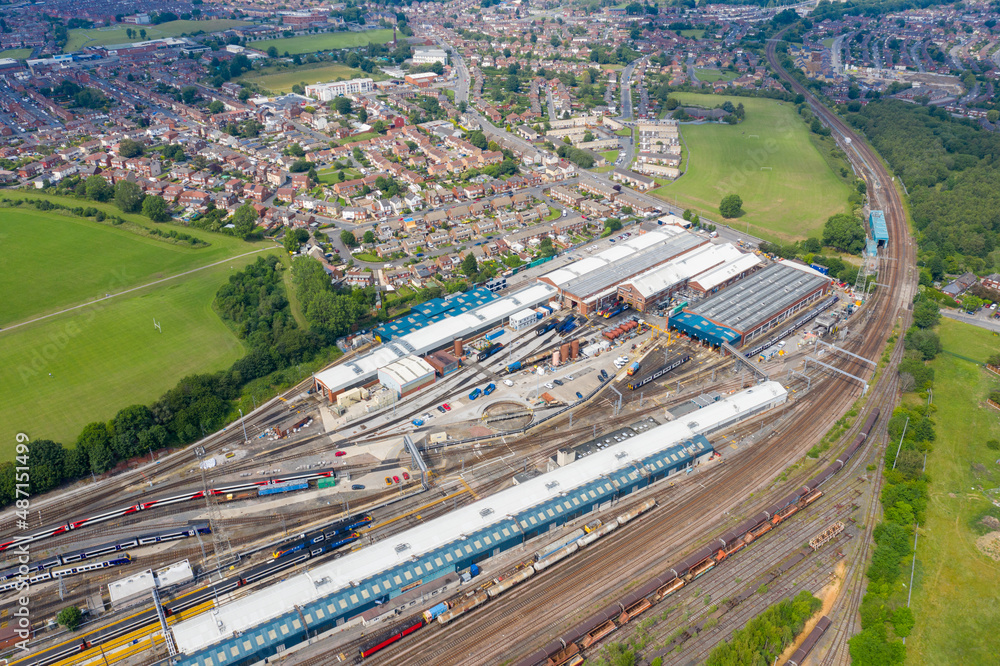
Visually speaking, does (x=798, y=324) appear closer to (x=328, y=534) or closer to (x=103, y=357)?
(x=328, y=534)

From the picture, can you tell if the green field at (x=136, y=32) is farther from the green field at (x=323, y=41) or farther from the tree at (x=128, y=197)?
the tree at (x=128, y=197)

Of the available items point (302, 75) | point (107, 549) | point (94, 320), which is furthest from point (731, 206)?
point (302, 75)

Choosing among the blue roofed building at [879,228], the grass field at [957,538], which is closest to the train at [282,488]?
the grass field at [957,538]

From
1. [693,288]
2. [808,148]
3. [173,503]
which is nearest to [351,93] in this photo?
[808,148]

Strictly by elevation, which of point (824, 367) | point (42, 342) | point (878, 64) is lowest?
point (42, 342)

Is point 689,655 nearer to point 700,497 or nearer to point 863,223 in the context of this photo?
point 700,497

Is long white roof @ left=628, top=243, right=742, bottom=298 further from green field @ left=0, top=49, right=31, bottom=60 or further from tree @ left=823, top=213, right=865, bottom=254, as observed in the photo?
green field @ left=0, top=49, right=31, bottom=60
